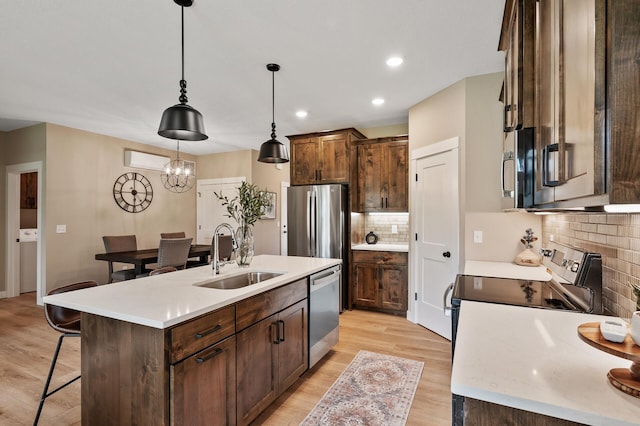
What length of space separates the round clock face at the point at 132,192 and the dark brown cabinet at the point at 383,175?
3.97m


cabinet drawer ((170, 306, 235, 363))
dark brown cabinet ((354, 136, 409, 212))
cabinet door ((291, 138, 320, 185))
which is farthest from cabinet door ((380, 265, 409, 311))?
cabinet drawer ((170, 306, 235, 363))

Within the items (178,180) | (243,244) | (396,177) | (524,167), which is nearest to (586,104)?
(524,167)

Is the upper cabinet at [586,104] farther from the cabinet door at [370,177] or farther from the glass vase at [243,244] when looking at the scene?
the cabinet door at [370,177]

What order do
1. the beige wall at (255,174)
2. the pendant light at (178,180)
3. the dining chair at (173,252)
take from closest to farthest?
the dining chair at (173,252) < the pendant light at (178,180) < the beige wall at (255,174)

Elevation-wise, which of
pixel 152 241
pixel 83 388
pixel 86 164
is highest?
pixel 86 164

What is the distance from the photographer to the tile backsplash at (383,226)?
4.74m

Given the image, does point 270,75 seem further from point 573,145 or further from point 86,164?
point 86,164

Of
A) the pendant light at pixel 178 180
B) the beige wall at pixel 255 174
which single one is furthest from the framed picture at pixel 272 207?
the pendant light at pixel 178 180

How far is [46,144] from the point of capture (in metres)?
4.64

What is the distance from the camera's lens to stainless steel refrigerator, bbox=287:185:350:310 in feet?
14.5

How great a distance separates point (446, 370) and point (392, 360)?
46 centimetres

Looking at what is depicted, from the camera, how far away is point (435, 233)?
3.61 m

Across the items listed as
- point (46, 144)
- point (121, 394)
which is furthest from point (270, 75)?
point (46, 144)

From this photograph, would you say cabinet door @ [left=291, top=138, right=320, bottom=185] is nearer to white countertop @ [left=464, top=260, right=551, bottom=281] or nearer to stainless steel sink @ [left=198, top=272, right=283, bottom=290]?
stainless steel sink @ [left=198, top=272, right=283, bottom=290]
